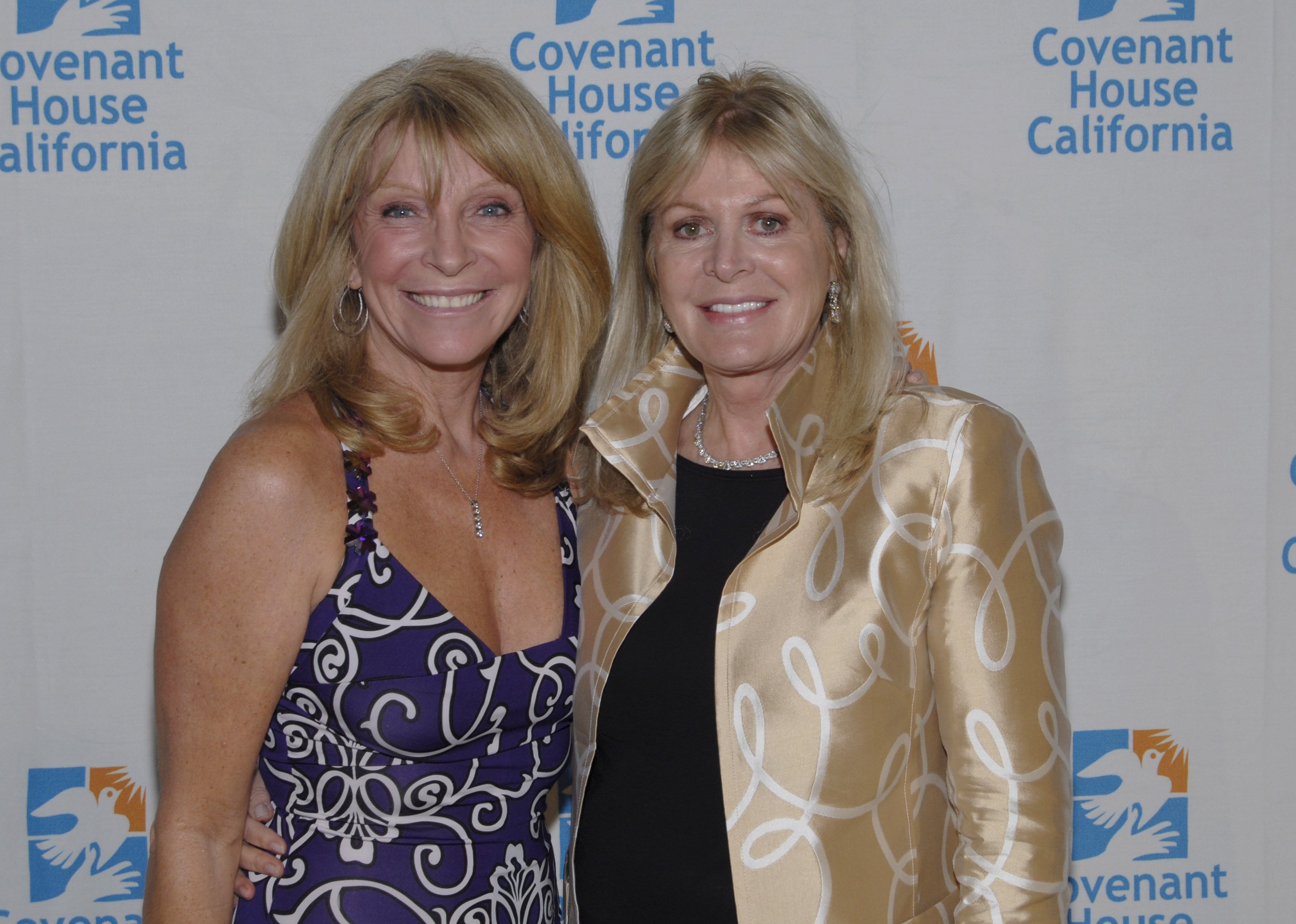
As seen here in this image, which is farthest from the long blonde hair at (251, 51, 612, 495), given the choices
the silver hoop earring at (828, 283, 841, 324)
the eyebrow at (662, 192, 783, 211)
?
the silver hoop earring at (828, 283, 841, 324)

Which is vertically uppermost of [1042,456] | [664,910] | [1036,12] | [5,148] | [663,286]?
[1036,12]

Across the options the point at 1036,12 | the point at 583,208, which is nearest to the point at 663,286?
the point at 583,208

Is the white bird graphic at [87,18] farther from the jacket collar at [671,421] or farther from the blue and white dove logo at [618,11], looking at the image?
the jacket collar at [671,421]

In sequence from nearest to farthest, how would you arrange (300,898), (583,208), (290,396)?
1. (300,898)
2. (290,396)
3. (583,208)

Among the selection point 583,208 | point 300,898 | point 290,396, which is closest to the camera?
point 300,898

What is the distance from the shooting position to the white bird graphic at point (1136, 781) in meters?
2.56

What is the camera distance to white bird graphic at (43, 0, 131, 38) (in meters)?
2.35

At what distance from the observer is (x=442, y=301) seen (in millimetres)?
1764

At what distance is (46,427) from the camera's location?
2422mm

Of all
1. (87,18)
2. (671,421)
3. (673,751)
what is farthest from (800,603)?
(87,18)

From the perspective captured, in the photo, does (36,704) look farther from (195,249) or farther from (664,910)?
(664,910)

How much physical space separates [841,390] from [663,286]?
36 cm

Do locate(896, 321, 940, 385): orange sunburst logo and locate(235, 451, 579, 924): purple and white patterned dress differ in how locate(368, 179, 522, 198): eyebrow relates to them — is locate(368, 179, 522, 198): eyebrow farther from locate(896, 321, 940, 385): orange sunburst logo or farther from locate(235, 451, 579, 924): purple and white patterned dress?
locate(896, 321, 940, 385): orange sunburst logo

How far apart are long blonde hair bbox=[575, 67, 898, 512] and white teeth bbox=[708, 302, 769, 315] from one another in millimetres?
154
